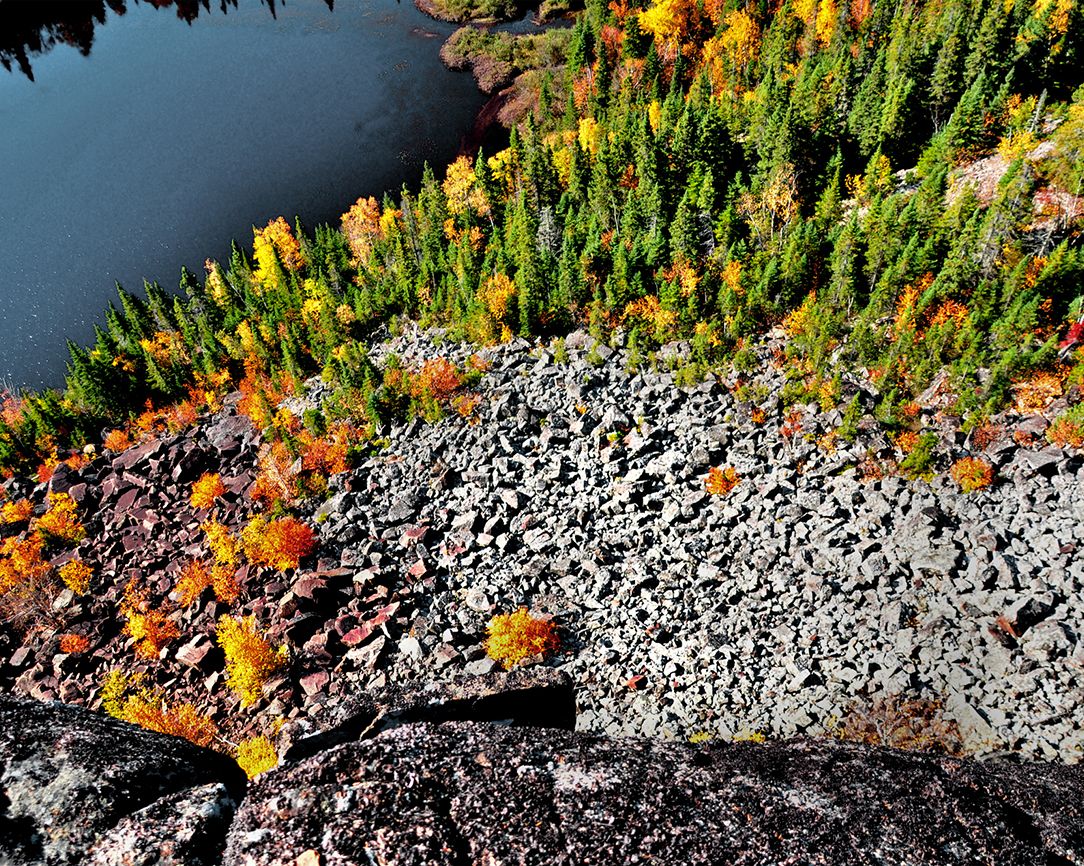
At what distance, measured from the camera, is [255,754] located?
1411 inches

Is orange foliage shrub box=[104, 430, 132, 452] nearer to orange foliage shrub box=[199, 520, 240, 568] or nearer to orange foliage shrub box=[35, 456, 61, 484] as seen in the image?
orange foliage shrub box=[35, 456, 61, 484]

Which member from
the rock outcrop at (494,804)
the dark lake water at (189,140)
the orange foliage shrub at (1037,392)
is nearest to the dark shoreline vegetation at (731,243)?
the orange foliage shrub at (1037,392)

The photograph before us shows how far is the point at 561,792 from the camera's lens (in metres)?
13.0

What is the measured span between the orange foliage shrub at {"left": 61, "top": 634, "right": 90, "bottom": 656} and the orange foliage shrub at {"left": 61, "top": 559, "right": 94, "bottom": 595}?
5952 millimetres

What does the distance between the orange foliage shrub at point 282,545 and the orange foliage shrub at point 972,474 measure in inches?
1816

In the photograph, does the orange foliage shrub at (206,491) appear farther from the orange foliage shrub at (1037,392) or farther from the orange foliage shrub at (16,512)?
the orange foliage shrub at (1037,392)

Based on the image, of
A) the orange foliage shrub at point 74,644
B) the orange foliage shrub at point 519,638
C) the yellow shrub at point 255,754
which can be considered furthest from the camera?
the orange foliage shrub at point 74,644

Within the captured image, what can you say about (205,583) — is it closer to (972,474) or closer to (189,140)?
(972,474)

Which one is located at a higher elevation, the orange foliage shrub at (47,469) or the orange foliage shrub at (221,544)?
the orange foliage shrub at (47,469)

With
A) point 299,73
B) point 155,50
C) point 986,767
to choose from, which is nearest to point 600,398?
point 986,767

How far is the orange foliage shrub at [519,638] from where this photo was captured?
37.3 metres

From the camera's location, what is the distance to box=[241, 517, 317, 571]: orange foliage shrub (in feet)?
162

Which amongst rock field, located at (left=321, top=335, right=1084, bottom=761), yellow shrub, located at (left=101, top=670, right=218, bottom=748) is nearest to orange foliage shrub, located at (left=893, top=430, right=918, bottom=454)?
rock field, located at (left=321, top=335, right=1084, bottom=761)

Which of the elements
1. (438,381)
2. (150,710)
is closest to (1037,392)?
(438,381)
